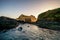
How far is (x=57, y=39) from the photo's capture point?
30.6 ft

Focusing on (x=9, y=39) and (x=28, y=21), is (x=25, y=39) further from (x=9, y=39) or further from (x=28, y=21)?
(x=28, y=21)

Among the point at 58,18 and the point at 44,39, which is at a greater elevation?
the point at 58,18

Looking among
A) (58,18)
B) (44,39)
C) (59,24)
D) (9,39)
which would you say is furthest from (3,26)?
(58,18)

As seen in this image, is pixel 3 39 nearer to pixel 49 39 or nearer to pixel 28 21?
pixel 49 39

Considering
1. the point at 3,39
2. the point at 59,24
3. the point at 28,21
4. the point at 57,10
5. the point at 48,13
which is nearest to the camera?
the point at 3,39

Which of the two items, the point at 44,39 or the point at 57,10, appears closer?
the point at 44,39

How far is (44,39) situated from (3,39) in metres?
3.61

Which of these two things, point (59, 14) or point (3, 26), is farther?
point (59, 14)

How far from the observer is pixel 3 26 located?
1407 cm

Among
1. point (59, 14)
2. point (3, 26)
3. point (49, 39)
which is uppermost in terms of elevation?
point (59, 14)

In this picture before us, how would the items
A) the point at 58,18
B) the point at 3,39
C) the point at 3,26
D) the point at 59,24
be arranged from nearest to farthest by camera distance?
the point at 3,39 → the point at 3,26 → the point at 59,24 → the point at 58,18

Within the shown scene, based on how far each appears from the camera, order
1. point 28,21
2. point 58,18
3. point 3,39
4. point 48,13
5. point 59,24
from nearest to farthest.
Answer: point 3,39 < point 59,24 < point 58,18 < point 48,13 < point 28,21

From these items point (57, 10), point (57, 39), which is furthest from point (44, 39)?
point (57, 10)

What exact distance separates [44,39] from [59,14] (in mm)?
12539
